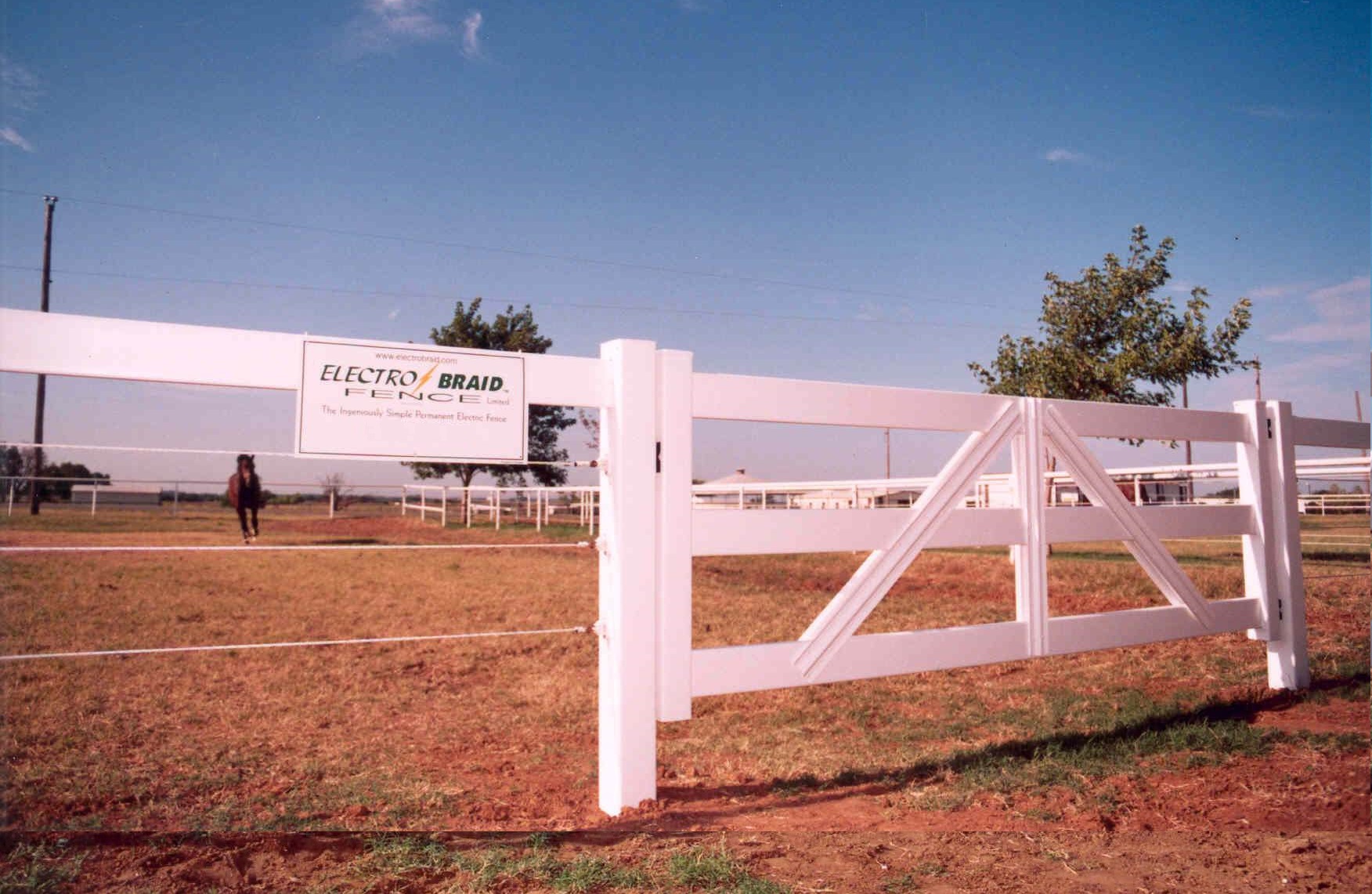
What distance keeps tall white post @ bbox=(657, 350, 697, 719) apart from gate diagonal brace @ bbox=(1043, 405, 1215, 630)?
226 cm

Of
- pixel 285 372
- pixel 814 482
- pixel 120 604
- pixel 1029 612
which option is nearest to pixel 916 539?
pixel 1029 612

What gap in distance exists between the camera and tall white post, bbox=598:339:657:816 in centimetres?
334

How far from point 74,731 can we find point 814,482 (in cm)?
1720

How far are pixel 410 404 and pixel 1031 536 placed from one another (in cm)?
311

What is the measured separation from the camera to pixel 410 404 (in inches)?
125

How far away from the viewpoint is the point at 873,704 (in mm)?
5523

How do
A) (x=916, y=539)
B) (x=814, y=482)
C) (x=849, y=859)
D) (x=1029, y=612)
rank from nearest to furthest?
Result: 1. (x=849, y=859)
2. (x=916, y=539)
3. (x=1029, y=612)
4. (x=814, y=482)

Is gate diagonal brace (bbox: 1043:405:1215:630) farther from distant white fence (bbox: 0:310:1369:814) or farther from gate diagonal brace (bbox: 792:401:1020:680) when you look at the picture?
gate diagonal brace (bbox: 792:401:1020:680)

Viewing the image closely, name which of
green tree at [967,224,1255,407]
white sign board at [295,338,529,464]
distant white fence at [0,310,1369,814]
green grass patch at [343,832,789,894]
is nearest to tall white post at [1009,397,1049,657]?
distant white fence at [0,310,1369,814]

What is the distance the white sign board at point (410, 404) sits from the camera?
10.00 feet

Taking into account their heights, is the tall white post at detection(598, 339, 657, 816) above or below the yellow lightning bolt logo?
below

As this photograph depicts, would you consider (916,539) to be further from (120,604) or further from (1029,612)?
(120,604)

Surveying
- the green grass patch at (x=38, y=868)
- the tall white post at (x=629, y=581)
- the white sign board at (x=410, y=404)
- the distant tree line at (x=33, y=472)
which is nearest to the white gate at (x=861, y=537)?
the tall white post at (x=629, y=581)

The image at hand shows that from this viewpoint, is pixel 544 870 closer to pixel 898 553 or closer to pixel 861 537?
pixel 861 537
